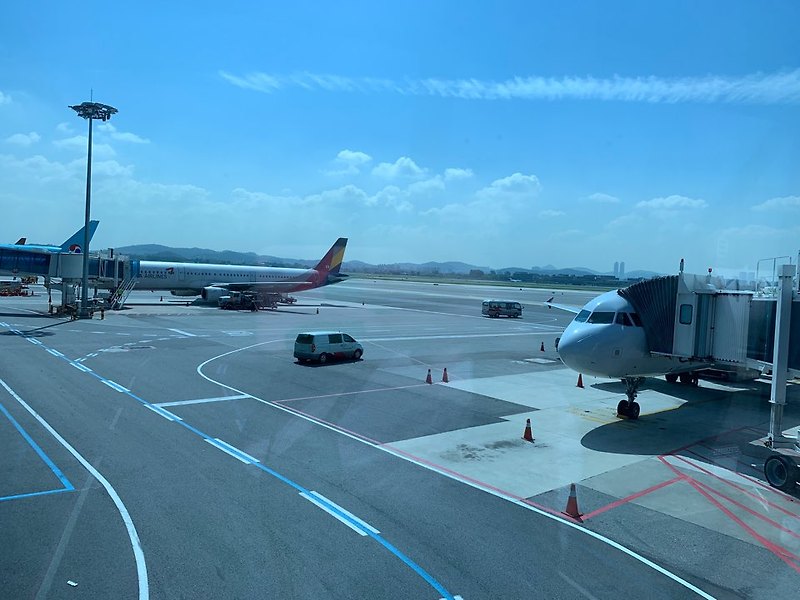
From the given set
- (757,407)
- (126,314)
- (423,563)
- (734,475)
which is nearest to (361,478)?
(423,563)

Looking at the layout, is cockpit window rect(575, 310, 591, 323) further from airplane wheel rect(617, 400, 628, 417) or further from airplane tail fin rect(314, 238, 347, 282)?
airplane tail fin rect(314, 238, 347, 282)

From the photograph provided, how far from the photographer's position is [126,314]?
56031 millimetres

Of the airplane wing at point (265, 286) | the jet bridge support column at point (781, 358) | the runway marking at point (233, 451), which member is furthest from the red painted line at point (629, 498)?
the airplane wing at point (265, 286)

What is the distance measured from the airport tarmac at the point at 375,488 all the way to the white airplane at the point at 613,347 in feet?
5.73

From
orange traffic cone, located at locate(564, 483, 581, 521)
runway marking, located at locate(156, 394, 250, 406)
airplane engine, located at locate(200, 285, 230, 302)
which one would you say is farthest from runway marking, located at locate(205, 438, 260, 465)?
airplane engine, located at locate(200, 285, 230, 302)

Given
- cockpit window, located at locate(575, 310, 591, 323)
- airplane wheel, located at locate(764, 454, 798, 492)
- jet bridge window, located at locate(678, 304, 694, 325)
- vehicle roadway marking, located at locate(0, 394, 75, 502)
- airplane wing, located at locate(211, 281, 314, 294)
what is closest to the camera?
vehicle roadway marking, located at locate(0, 394, 75, 502)

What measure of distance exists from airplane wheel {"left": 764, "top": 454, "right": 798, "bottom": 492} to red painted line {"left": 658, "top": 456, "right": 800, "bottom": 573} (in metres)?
1.76

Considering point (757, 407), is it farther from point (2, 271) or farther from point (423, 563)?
point (2, 271)

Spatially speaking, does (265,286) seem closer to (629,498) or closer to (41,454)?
(41,454)

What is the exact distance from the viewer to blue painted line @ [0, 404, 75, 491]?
12.9 m

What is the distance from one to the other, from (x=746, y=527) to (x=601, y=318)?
32.8 feet

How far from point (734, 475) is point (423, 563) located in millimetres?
10007

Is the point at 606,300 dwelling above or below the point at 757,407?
above

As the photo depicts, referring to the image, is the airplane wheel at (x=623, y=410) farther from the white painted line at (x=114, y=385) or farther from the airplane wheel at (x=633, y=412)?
the white painted line at (x=114, y=385)
